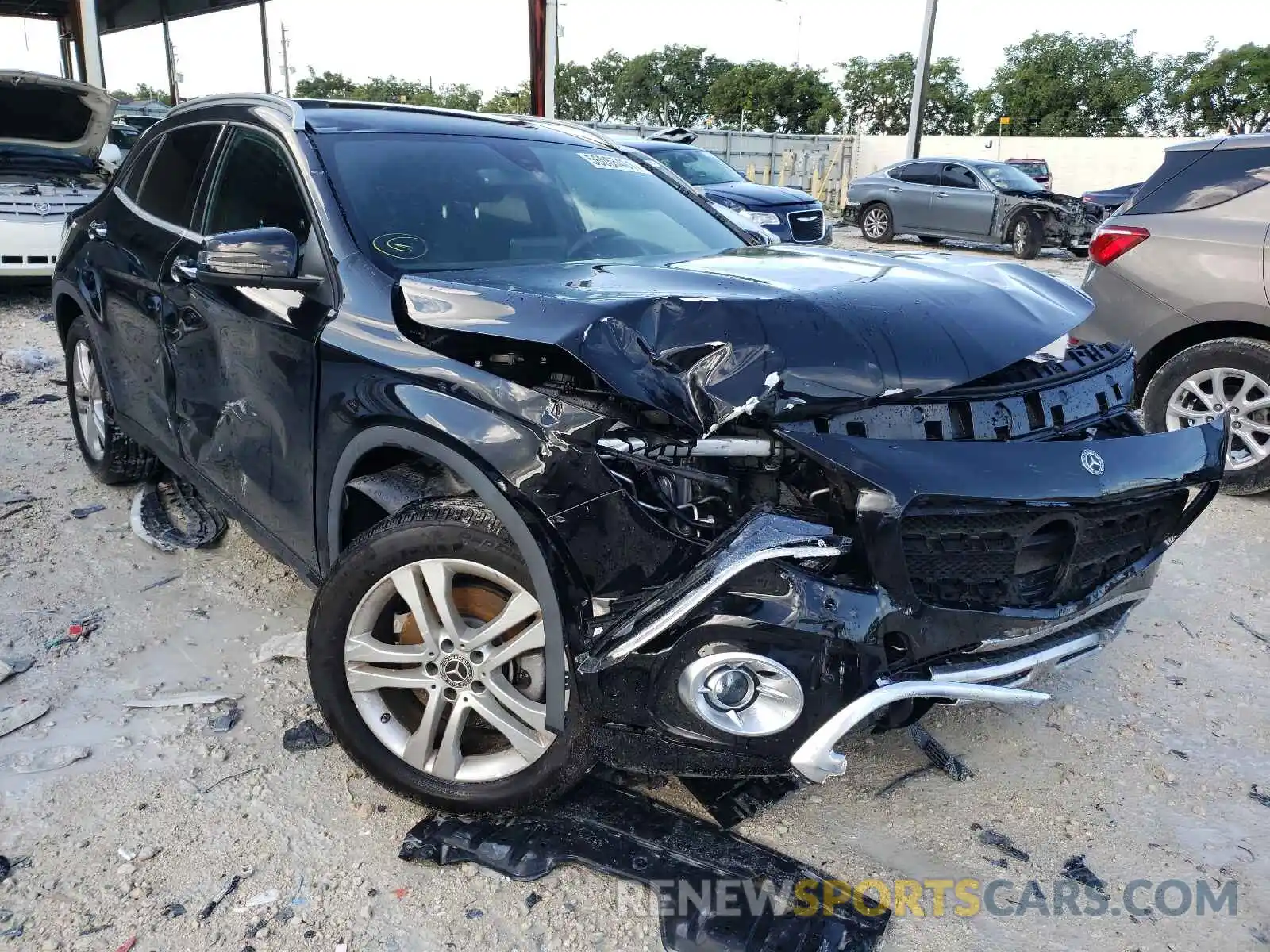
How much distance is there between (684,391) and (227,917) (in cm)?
158

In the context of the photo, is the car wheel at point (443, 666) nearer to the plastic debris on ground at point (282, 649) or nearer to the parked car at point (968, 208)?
the plastic debris on ground at point (282, 649)

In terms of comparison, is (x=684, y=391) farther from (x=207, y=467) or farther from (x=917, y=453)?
(x=207, y=467)

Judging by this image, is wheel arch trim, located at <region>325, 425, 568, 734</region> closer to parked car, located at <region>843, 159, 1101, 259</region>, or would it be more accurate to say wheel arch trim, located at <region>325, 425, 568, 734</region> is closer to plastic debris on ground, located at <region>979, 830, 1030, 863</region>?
plastic debris on ground, located at <region>979, 830, 1030, 863</region>

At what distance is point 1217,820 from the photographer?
103 inches

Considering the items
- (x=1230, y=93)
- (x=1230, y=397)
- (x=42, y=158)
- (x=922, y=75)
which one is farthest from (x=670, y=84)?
(x=1230, y=397)

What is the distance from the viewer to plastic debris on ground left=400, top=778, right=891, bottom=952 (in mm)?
2172

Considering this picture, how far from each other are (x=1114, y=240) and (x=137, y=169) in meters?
4.97

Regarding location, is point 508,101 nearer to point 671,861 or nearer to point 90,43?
point 90,43

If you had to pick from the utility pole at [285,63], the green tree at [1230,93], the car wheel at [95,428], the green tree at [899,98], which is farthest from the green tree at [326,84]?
the car wheel at [95,428]

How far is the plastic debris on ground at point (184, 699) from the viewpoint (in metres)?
3.05

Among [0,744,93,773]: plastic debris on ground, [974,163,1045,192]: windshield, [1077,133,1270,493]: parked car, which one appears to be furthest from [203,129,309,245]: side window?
[974,163,1045,192]: windshield

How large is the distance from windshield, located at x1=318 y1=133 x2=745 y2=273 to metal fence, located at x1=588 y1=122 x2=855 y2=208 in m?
25.0

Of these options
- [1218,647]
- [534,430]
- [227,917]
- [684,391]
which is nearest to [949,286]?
[684,391]

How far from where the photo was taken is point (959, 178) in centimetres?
1720
